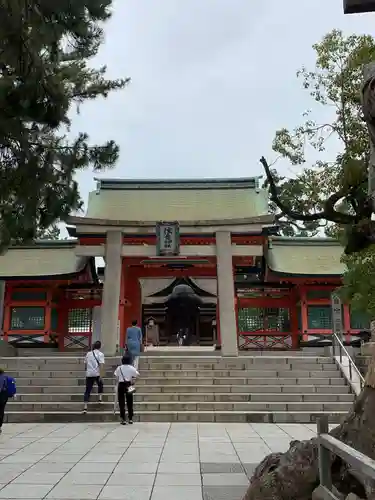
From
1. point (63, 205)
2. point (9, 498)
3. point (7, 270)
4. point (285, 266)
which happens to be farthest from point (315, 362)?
point (7, 270)

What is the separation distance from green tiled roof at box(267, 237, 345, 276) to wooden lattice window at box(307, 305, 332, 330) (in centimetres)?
123

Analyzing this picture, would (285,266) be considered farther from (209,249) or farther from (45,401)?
(45,401)

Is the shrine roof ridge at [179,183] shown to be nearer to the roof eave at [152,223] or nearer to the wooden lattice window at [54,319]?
the roof eave at [152,223]

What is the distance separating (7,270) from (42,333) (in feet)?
8.36

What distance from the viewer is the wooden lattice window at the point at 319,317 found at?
17.4 m

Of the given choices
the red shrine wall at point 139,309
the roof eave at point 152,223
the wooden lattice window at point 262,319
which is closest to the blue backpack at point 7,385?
the roof eave at point 152,223

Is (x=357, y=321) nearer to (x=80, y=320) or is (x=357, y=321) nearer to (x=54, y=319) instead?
(x=80, y=320)

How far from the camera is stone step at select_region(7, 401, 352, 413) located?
10.1 meters

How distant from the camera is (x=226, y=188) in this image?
19.2 m

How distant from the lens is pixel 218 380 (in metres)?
11.6

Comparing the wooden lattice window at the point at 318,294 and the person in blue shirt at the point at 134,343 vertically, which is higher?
the wooden lattice window at the point at 318,294

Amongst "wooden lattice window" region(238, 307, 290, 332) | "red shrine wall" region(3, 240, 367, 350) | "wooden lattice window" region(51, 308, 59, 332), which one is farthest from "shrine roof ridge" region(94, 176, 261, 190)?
"wooden lattice window" region(51, 308, 59, 332)

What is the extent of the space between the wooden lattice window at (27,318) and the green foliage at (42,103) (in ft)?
29.2

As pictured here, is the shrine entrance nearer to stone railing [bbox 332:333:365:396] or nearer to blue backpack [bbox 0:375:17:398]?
stone railing [bbox 332:333:365:396]
